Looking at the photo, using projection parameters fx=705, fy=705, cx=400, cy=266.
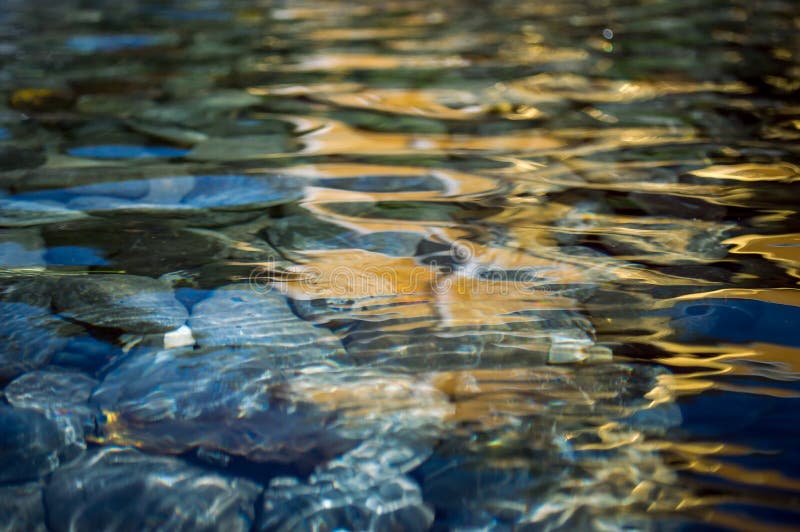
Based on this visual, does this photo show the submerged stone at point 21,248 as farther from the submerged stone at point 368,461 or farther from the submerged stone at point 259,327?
the submerged stone at point 368,461

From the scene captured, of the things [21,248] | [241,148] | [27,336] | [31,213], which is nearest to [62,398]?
[27,336]

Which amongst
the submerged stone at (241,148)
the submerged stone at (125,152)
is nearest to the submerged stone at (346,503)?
the submerged stone at (241,148)

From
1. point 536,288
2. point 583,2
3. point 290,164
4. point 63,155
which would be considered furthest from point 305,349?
point 583,2

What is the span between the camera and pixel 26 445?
1.42 metres

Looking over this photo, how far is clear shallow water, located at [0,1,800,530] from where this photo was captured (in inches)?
52.4

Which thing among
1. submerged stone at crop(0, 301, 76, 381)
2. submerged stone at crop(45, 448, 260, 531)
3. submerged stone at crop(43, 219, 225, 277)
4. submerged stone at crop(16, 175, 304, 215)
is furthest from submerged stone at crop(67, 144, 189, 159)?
submerged stone at crop(45, 448, 260, 531)

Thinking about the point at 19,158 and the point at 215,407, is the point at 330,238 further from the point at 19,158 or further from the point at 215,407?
the point at 19,158

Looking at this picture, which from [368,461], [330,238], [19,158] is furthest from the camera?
[19,158]

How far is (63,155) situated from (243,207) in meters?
1.06

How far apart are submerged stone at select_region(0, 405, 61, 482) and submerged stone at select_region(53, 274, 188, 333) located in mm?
342

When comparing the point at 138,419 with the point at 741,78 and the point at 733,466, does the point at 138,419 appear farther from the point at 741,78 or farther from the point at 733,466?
the point at 741,78

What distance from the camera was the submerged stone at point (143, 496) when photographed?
4.17ft

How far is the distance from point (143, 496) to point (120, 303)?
0.69 m

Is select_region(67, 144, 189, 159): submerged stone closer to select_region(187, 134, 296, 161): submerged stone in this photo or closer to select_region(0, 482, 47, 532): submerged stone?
select_region(187, 134, 296, 161): submerged stone
